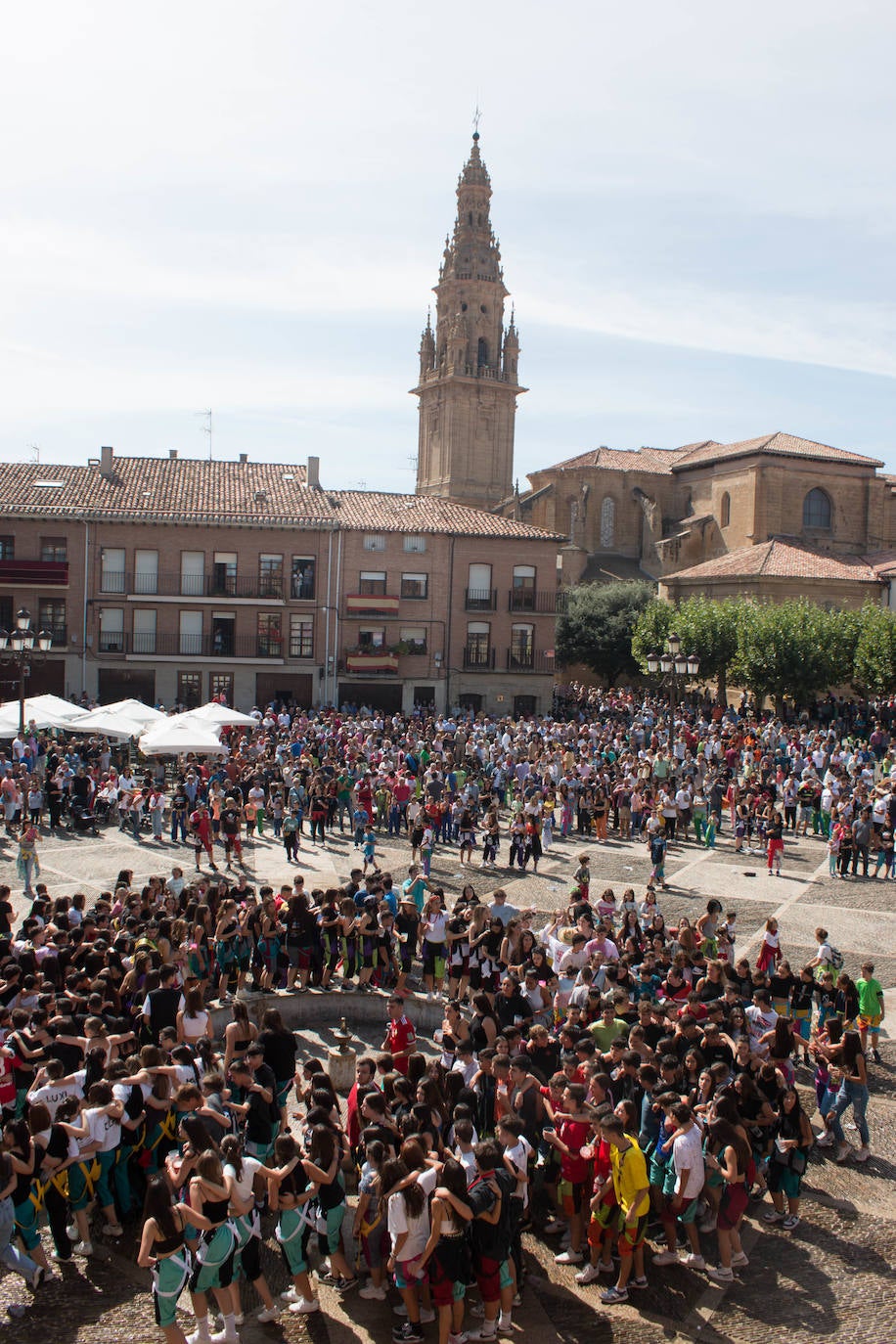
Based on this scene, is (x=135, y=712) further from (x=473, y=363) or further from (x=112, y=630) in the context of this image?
(x=473, y=363)

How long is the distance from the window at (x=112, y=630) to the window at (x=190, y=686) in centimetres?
233

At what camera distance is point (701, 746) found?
28.1 meters

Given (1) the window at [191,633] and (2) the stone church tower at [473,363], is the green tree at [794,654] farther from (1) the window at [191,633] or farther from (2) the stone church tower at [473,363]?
(2) the stone church tower at [473,363]

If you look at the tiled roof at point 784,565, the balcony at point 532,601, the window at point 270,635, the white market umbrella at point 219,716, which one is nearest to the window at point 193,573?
the window at point 270,635

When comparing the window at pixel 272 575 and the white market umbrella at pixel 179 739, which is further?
the window at pixel 272 575

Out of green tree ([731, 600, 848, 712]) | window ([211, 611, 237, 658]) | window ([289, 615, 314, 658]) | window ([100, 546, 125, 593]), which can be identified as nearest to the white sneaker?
green tree ([731, 600, 848, 712])

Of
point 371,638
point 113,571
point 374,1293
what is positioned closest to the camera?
point 374,1293

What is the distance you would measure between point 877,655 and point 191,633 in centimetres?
2381

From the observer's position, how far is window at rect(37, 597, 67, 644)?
38.8 m

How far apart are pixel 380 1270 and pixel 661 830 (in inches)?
503

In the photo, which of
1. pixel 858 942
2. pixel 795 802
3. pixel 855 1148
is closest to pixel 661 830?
pixel 858 942

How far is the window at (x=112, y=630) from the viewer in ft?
128

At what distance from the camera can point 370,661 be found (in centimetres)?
4022

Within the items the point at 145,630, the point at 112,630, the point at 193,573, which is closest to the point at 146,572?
the point at 193,573
